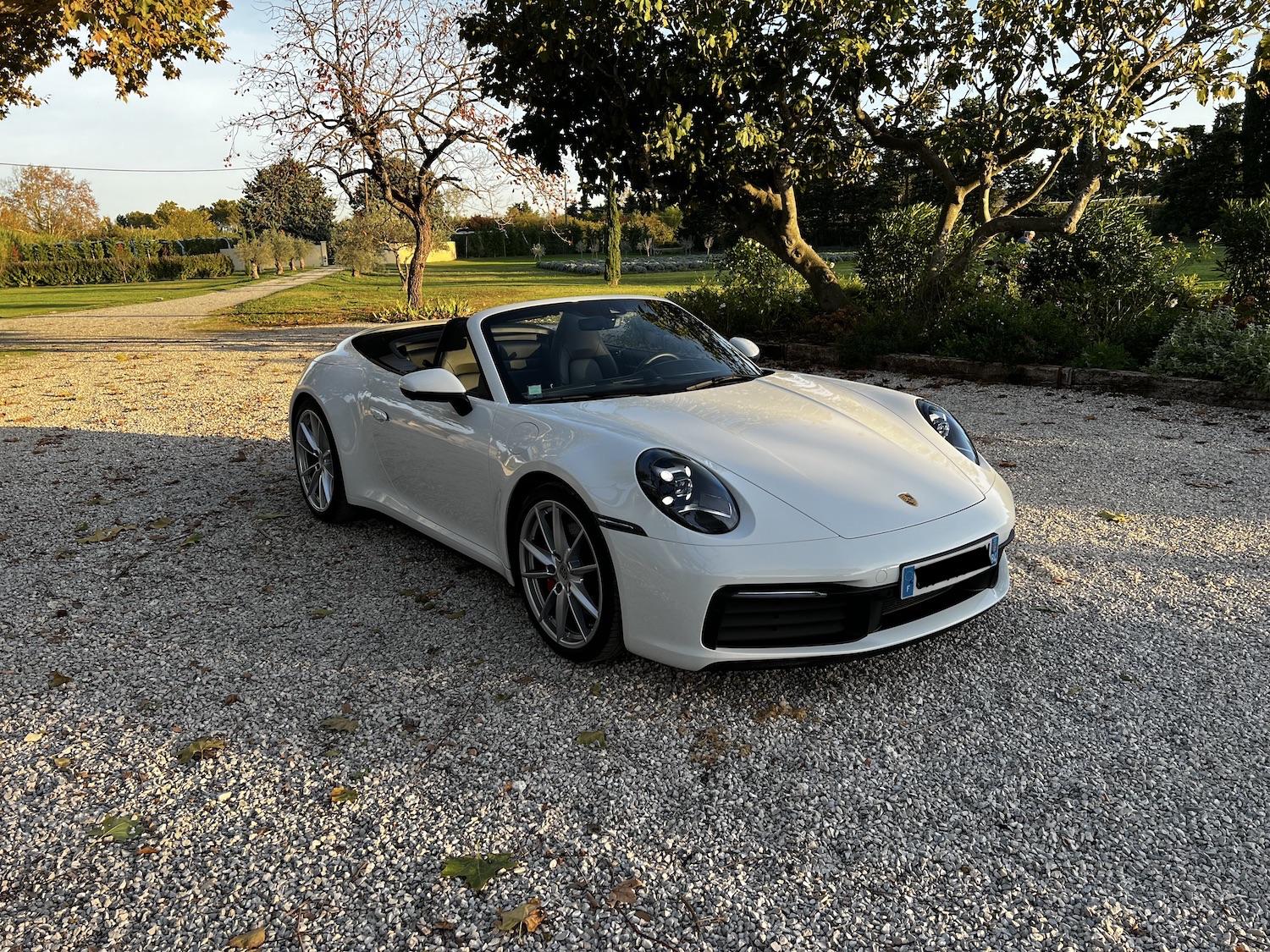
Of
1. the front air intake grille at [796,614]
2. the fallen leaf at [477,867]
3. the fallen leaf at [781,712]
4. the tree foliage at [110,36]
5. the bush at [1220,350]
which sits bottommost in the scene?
the fallen leaf at [477,867]

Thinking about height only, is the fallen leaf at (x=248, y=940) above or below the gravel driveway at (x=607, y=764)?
below

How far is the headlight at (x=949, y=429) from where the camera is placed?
11.8ft

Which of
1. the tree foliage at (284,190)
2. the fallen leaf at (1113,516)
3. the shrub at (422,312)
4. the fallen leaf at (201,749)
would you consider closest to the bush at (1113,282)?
the fallen leaf at (1113,516)

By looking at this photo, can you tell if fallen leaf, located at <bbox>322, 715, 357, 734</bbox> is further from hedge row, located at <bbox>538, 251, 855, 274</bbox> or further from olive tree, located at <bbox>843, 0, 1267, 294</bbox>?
hedge row, located at <bbox>538, 251, 855, 274</bbox>

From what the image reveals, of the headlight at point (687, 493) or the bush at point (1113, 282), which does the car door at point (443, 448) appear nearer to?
the headlight at point (687, 493)

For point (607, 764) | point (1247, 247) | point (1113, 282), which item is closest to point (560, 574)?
point (607, 764)

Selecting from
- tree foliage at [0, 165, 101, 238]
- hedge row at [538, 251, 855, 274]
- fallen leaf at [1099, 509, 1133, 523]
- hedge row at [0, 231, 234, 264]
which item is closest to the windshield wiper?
fallen leaf at [1099, 509, 1133, 523]

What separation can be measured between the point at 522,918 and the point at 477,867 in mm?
224

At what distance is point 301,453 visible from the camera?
530cm

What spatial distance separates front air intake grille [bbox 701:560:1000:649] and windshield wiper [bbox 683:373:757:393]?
1.29m

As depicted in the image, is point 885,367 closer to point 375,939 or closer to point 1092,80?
point 1092,80

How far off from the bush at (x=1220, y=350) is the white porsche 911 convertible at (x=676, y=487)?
5569mm

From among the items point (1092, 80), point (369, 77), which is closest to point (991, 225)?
point (1092, 80)

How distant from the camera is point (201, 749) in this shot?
282 cm
